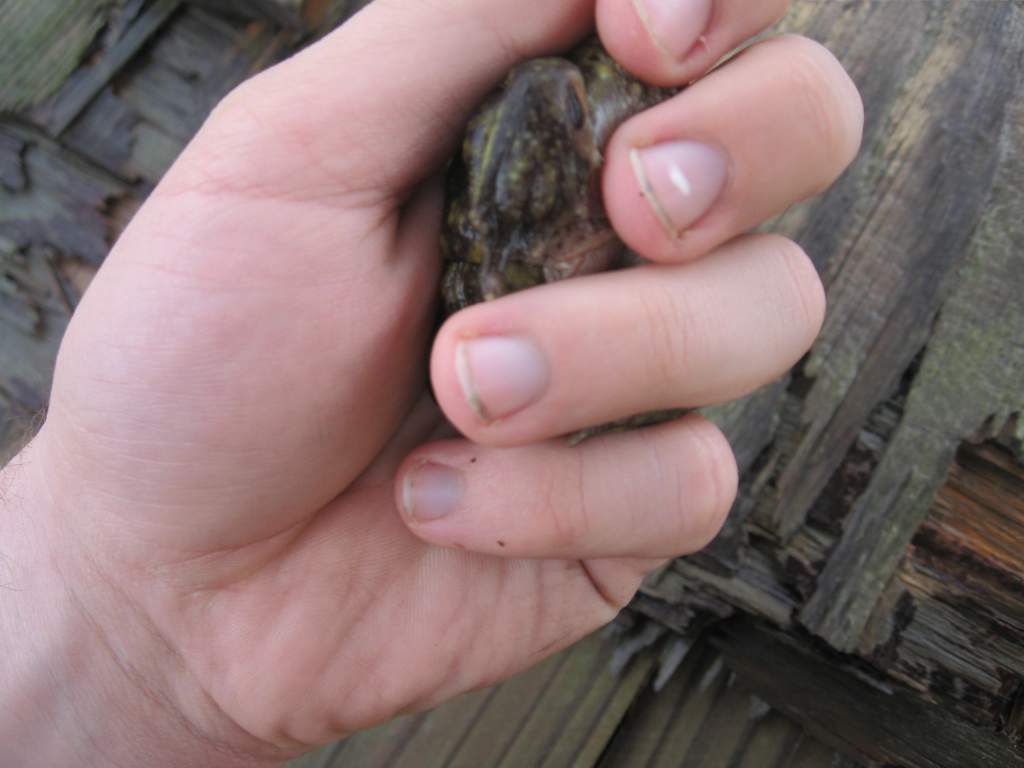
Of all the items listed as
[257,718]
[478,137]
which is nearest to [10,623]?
[257,718]

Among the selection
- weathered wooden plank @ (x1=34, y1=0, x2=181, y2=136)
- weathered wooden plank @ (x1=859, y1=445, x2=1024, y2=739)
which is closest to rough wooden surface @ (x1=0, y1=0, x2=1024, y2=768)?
weathered wooden plank @ (x1=859, y1=445, x2=1024, y2=739)

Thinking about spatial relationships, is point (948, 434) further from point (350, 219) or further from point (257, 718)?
point (257, 718)

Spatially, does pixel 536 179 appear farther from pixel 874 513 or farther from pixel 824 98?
pixel 874 513

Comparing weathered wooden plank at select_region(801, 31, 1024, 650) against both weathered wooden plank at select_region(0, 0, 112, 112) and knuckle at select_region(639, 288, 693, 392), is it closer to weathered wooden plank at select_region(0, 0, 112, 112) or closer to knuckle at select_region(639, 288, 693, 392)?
knuckle at select_region(639, 288, 693, 392)

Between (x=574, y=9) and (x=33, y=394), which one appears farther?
(x=33, y=394)

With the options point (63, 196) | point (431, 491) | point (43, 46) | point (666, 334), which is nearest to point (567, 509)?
point (431, 491)

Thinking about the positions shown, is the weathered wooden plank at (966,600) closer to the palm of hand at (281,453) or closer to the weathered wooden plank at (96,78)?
the palm of hand at (281,453)

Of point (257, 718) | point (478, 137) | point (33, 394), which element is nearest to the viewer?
point (478, 137)
